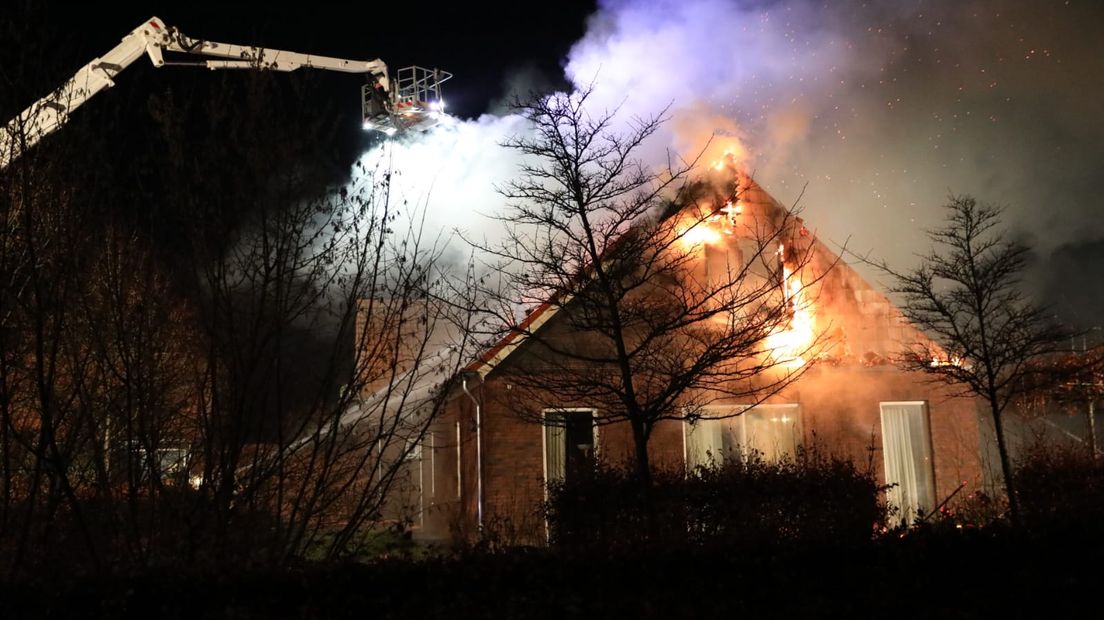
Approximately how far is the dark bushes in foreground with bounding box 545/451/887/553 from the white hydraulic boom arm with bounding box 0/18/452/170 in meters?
5.21

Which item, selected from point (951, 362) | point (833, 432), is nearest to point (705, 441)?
point (833, 432)

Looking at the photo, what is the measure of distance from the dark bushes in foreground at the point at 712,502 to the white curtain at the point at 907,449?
5492 millimetres

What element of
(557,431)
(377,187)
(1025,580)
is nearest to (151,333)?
(377,187)

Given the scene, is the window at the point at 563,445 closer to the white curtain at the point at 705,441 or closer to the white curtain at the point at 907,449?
the white curtain at the point at 705,441

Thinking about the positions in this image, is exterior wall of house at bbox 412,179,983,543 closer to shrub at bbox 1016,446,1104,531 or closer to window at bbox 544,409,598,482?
window at bbox 544,409,598,482

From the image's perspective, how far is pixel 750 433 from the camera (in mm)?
14148

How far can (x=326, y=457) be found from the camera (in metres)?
6.19

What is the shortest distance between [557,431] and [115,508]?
7.77 meters

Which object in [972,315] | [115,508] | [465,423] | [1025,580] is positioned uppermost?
[972,315]

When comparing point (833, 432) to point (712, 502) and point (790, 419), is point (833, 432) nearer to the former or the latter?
point (790, 419)

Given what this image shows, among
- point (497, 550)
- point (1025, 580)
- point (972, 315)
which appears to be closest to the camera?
point (1025, 580)

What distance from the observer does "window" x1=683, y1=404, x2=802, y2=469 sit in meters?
13.8

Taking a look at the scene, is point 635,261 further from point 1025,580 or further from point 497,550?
point 1025,580

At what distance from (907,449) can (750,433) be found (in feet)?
9.20
